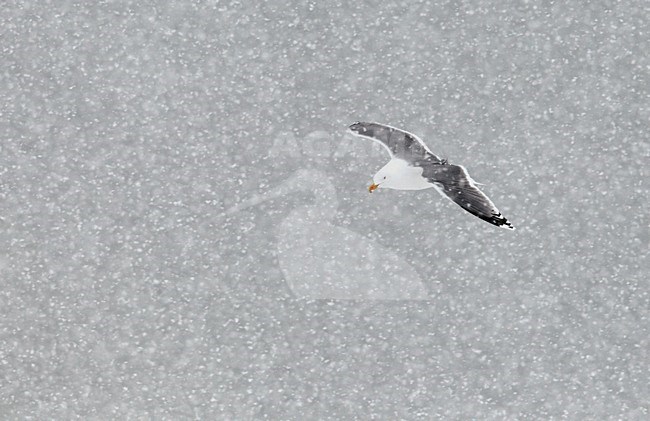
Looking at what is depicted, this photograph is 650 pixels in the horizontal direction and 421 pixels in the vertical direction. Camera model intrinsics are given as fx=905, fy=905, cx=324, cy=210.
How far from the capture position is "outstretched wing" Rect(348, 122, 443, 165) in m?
2.32

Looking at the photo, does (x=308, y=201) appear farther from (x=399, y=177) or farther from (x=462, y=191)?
(x=462, y=191)

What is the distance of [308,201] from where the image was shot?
8.25 feet

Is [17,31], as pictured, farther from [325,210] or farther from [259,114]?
[325,210]

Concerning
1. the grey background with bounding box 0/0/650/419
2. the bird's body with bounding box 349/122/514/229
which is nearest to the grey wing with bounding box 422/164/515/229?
the bird's body with bounding box 349/122/514/229

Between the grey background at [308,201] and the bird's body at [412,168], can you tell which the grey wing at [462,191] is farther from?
the grey background at [308,201]

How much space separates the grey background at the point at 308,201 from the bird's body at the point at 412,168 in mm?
125

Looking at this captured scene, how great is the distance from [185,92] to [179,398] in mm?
849

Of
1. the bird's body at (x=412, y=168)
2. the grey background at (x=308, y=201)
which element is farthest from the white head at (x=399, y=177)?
the grey background at (x=308, y=201)

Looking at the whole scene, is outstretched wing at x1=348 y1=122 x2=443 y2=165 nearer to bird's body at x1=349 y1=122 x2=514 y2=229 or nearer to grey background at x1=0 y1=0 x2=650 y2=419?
bird's body at x1=349 y1=122 x2=514 y2=229

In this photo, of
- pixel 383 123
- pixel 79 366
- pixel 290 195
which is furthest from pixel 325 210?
pixel 79 366

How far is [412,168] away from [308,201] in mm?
344

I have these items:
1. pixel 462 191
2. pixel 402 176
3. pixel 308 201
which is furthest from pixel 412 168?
pixel 308 201

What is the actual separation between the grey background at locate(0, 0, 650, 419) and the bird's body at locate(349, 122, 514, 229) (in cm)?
13

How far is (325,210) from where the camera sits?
2518mm
